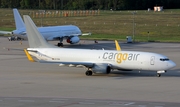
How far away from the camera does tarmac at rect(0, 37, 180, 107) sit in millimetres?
34562

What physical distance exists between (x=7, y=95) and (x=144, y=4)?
166 meters

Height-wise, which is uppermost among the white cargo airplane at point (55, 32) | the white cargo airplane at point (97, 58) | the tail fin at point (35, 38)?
the tail fin at point (35, 38)

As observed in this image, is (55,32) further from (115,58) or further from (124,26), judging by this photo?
(124,26)

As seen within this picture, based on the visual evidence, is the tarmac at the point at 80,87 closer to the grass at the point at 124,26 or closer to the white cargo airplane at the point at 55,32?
the white cargo airplane at the point at 55,32

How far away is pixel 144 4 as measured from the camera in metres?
199

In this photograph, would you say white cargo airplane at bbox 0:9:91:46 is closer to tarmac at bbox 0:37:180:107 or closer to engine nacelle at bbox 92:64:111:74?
tarmac at bbox 0:37:180:107

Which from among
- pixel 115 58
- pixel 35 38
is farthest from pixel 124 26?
pixel 115 58

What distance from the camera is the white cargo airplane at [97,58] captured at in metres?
48.3

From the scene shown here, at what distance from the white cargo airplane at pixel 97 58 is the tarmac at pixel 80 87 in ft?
3.32

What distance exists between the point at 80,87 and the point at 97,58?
834cm

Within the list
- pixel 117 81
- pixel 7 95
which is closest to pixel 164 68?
pixel 117 81

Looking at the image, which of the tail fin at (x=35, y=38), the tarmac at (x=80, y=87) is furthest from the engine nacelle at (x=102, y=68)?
the tail fin at (x=35, y=38)

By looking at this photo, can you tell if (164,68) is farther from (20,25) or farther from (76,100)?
(20,25)

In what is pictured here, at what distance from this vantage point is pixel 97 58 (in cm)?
5006
